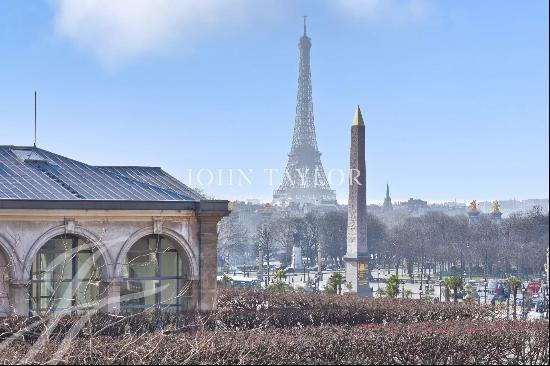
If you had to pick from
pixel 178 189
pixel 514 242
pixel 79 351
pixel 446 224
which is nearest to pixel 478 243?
pixel 514 242

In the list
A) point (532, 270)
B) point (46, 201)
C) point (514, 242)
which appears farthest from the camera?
point (514, 242)

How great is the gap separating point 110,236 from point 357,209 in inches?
1585

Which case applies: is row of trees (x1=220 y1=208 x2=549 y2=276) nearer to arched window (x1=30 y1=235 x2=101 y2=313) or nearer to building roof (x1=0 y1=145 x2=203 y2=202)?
building roof (x1=0 y1=145 x2=203 y2=202)

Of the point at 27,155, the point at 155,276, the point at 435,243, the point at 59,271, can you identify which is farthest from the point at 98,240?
the point at 435,243

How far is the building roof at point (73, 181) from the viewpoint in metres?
37.7

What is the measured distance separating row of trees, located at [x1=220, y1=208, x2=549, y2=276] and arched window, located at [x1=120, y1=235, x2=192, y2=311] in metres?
85.6

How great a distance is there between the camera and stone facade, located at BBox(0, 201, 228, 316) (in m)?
35.9

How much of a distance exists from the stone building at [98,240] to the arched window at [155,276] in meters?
0.04

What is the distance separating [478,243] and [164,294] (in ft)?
337

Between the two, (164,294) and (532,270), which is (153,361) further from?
(532,270)

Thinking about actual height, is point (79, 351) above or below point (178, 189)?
below

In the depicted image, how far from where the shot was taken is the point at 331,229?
151m

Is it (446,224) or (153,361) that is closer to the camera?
(153,361)

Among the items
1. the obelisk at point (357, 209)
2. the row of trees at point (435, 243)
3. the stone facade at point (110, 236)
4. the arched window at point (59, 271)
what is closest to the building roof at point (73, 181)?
the stone facade at point (110, 236)
